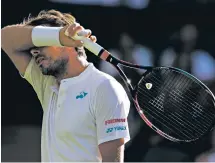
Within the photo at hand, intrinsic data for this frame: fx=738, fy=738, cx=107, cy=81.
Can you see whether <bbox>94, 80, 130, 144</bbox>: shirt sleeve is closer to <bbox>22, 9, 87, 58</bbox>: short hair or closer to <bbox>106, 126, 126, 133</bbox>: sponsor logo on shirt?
<bbox>106, 126, 126, 133</bbox>: sponsor logo on shirt

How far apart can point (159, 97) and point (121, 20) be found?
3.05 meters

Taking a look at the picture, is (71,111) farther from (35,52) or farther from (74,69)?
(35,52)

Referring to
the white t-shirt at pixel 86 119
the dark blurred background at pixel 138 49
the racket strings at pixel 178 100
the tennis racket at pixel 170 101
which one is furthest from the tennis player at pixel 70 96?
the dark blurred background at pixel 138 49

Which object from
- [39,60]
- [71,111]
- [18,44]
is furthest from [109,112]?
[18,44]

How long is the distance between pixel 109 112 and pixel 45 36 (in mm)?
457

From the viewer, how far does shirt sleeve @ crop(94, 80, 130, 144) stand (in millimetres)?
3053

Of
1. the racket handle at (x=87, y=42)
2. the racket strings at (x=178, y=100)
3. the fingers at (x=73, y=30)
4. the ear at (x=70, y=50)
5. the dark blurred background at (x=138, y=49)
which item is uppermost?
the fingers at (x=73, y=30)

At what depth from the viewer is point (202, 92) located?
3.34 metres

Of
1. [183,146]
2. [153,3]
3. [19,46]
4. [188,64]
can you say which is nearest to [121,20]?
[153,3]

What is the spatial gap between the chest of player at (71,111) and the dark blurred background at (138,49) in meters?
3.09

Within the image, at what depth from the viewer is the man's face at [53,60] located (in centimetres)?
324

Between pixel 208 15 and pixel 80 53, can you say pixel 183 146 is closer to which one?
pixel 208 15

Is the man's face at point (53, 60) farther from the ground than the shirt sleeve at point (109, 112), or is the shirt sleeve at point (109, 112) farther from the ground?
the man's face at point (53, 60)

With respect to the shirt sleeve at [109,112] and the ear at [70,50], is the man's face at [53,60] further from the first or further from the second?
the shirt sleeve at [109,112]
